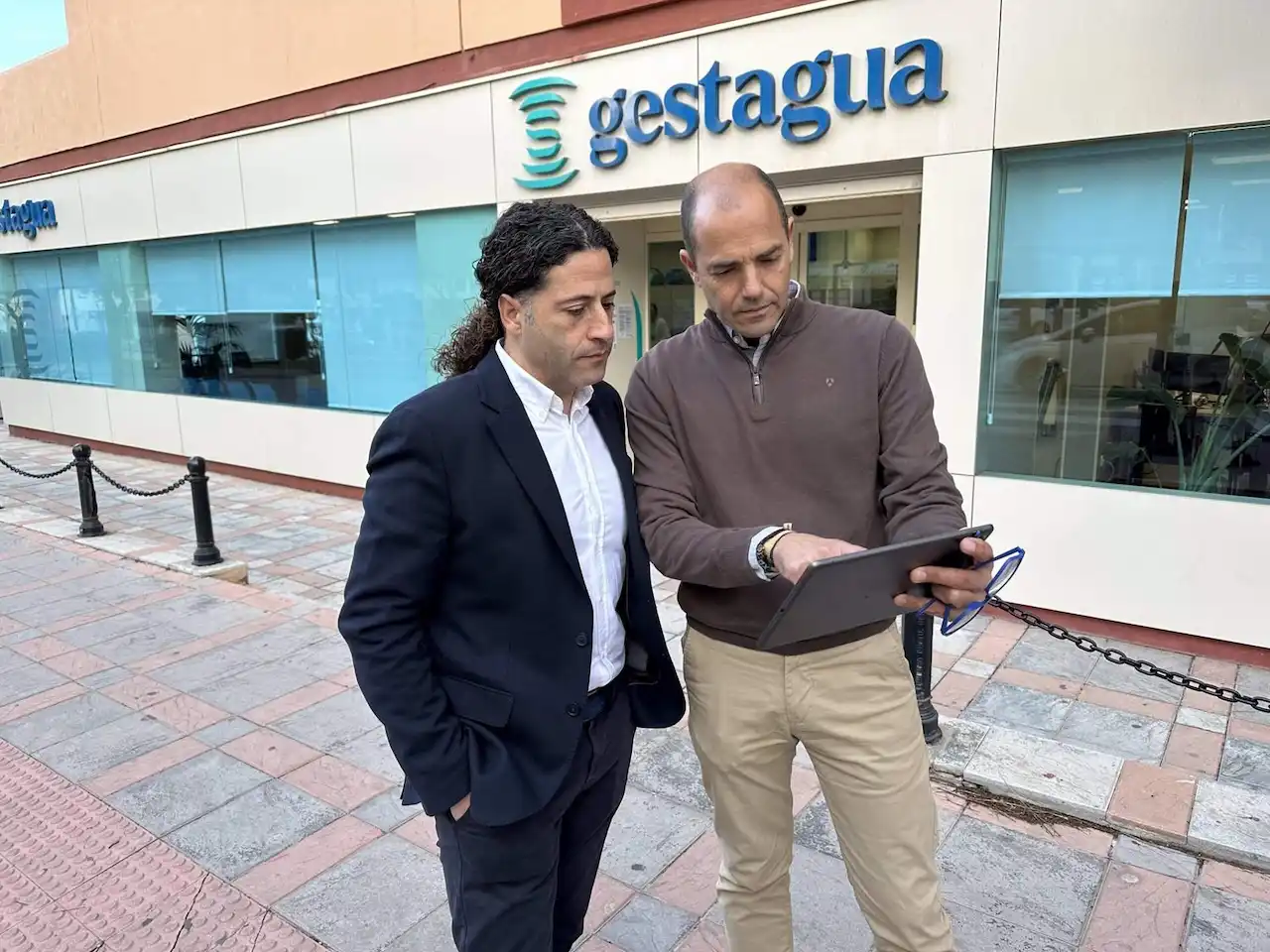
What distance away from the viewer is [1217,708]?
4.26 metres

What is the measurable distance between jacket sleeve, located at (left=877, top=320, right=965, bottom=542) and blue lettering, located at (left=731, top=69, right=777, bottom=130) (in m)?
4.37

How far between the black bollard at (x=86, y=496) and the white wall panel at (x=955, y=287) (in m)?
7.23

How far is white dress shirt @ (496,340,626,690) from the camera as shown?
5.94ft

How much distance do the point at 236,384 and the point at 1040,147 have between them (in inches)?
361

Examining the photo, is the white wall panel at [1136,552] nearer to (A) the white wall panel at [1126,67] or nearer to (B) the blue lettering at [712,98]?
(A) the white wall panel at [1126,67]

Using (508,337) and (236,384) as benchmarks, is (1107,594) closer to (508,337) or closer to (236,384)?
(508,337)

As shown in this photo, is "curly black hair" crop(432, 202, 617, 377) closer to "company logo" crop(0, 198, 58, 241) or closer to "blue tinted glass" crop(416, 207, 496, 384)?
"blue tinted glass" crop(416, 207, 496, 384)

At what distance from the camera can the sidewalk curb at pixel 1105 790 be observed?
3.14m

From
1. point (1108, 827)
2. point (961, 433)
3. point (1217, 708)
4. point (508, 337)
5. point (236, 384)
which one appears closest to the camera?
point (508, 337)

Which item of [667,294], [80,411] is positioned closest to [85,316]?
[80,411]

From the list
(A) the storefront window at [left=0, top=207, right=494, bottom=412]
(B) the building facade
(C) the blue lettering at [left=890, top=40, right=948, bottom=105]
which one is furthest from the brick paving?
(A) the storefront window at [left=0, top=207, right=494, bottom=412]

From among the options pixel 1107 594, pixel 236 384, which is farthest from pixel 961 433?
pixel 236 384

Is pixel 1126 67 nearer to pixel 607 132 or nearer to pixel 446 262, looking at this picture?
pixel 607 132

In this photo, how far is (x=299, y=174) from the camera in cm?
912
